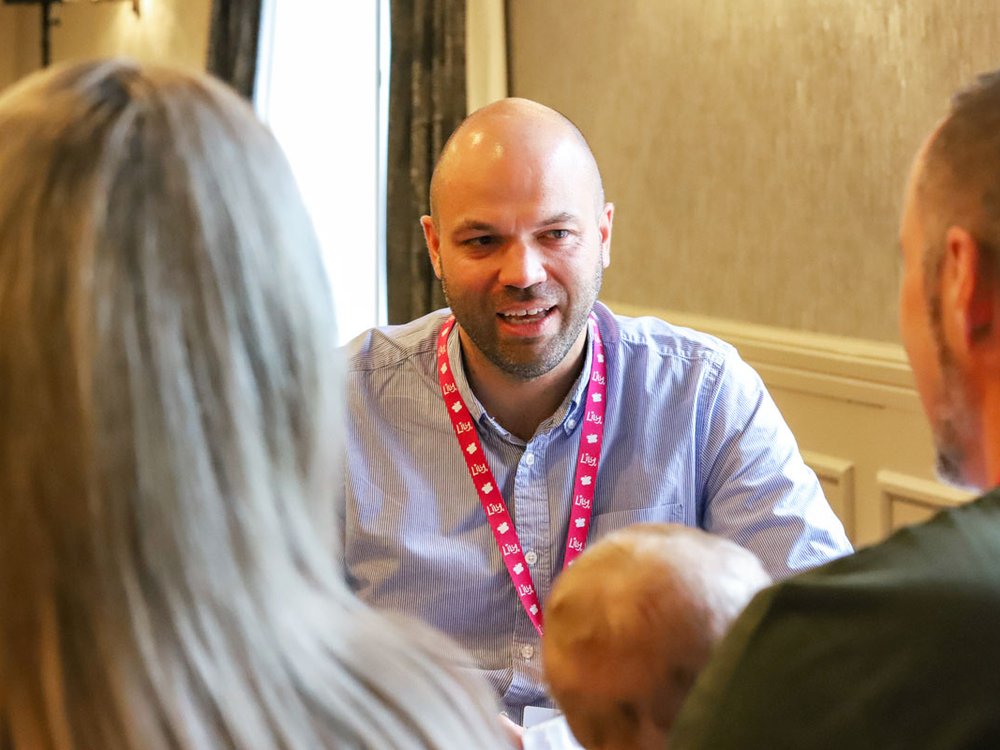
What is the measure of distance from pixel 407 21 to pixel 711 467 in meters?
2.56

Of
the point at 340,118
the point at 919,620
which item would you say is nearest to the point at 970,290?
the point at 919,620

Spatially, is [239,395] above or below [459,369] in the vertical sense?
above

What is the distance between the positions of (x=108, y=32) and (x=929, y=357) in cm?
696

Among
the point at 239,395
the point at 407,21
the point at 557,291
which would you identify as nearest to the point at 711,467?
the point at 557,291

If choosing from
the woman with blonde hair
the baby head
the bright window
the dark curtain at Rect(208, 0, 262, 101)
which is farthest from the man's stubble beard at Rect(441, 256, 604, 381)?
the dark curtain at Rect(208, 0, 262, 101)

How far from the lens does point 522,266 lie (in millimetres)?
1862

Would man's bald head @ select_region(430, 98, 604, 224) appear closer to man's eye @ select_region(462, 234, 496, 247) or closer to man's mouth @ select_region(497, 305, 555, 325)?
man's eye @ select_region(462, 234, 496, 247)

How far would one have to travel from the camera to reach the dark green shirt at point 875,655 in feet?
2.46

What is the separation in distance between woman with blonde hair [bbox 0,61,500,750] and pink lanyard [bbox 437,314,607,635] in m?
1.03

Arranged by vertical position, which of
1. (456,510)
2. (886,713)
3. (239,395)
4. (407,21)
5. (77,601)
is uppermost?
(407,21)

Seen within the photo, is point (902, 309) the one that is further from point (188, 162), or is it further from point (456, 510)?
point (456, 510)

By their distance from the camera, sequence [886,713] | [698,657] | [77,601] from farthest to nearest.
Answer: [698,657] < [886,713] < [77,601]

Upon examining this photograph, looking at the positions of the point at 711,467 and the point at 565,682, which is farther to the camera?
the point at 711,467

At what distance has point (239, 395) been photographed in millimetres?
661
